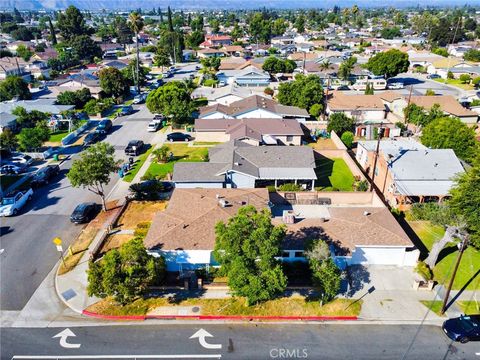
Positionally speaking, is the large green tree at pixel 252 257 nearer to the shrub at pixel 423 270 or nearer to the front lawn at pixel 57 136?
the shrub at pixel 423 270

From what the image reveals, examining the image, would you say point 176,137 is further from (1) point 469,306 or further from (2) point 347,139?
(1) point 469,306

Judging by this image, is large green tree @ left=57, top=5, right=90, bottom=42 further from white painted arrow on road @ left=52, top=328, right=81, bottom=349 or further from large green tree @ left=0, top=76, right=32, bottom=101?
white painted arrow on road @ left=52, top=328, right=81, bottom=349

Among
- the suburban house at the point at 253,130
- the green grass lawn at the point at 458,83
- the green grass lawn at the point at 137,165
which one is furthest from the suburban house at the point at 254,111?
the green grass lawn at the point at 458,83

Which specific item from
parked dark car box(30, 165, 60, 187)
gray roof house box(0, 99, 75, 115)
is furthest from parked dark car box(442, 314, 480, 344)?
gray roof house box(0, 99, 75, 115)

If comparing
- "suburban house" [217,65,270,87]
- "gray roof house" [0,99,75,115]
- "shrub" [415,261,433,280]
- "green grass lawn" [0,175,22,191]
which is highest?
"gray roof house" [0,99,75,115]

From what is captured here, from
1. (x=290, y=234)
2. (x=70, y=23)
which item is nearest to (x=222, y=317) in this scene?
(x=290, y=234)

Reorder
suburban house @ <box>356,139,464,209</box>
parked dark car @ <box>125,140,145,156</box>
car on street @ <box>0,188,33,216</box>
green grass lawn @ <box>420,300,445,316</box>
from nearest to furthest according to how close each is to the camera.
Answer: green grass lawn @ <box>420,300,445,316</box> → car on street @ <box>0,188,33,216</box> → suburban house @ <box>356,139,464,209</box> → parked dark car @ <box>125,140,145,156</box>

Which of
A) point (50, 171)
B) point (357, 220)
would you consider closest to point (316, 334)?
point (357, 220)

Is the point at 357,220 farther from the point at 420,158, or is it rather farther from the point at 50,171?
the point at 50,171
